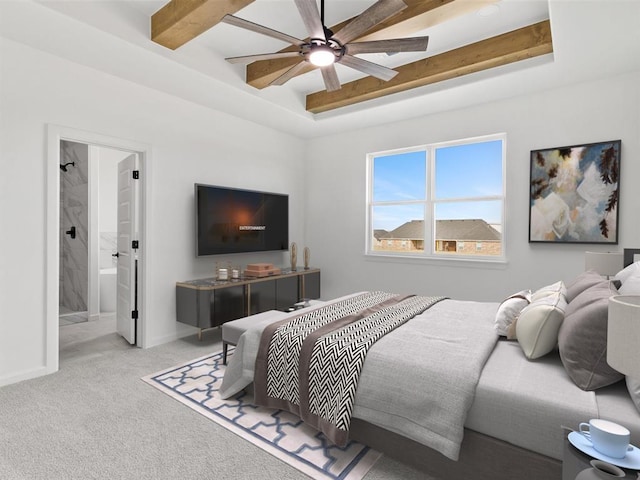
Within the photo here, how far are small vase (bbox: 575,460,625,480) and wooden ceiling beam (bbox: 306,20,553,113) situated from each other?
10.5 ft

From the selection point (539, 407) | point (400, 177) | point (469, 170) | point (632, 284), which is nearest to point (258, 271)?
point (400, 177)

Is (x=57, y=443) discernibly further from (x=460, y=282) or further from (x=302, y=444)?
(x=460, y=282)

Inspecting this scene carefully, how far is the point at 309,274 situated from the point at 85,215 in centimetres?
333

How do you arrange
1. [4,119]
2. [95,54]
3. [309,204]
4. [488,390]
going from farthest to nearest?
[309,204] → [95,54] → [4,119] → [488,390]

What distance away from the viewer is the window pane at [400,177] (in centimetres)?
478

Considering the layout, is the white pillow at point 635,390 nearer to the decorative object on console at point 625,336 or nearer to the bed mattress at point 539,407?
the bed mattress at point 539,407

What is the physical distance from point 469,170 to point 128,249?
4.10 metres

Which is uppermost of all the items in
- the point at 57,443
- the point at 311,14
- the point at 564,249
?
the point at 311,14

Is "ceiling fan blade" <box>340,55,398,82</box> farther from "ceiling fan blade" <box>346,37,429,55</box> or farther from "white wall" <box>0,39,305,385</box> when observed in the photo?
"white wall" <box>0,39,305,385</box>

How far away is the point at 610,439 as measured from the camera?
113 cm

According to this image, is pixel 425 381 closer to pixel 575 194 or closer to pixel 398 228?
pixel 575 194

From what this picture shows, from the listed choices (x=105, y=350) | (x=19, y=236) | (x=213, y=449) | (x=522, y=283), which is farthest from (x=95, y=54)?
(x=522, y=283)

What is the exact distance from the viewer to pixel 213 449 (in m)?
1.99

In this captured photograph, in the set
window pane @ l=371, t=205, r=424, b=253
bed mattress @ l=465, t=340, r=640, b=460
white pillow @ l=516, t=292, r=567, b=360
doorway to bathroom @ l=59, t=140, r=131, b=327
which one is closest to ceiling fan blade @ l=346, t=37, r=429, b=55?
white pillow @ l=516, t=292, r=567, b=360
